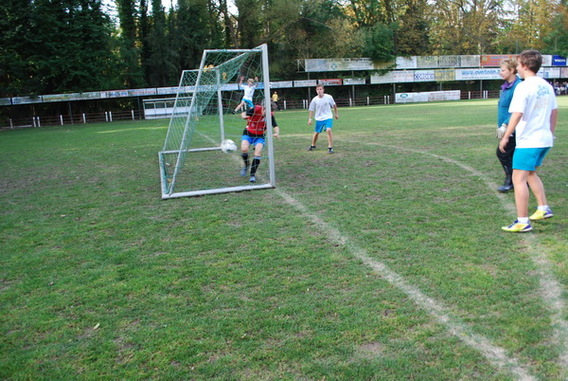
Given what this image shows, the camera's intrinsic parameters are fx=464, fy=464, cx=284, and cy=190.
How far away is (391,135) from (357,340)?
13.0m

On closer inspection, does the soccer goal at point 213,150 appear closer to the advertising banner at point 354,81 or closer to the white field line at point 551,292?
the white field line at point 551,292

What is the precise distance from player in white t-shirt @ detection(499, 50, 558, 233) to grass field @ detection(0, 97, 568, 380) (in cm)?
45

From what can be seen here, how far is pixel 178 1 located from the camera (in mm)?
47156

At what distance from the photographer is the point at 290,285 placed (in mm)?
4020

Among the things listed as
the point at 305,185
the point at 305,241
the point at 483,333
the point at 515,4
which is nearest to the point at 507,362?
the point at 483,333

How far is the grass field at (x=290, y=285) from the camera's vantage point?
293cm

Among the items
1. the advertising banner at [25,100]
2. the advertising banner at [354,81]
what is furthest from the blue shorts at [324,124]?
the advertising banner at [354,81]

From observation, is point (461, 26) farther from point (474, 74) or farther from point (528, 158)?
point (528, 158)

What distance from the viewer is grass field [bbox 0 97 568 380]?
2.93 m

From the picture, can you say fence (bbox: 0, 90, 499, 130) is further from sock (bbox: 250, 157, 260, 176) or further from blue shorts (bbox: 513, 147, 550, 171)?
blue shorts (bbox: 513, 147, 550, 171)

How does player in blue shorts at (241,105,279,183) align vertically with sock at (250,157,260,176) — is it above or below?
above

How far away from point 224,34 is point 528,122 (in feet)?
165

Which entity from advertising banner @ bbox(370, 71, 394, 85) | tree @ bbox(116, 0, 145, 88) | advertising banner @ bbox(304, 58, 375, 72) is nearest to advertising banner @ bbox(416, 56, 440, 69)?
advertising banner @ bbox(370, 71, 394, 85)

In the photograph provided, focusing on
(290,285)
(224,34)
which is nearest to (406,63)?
(224,34)
